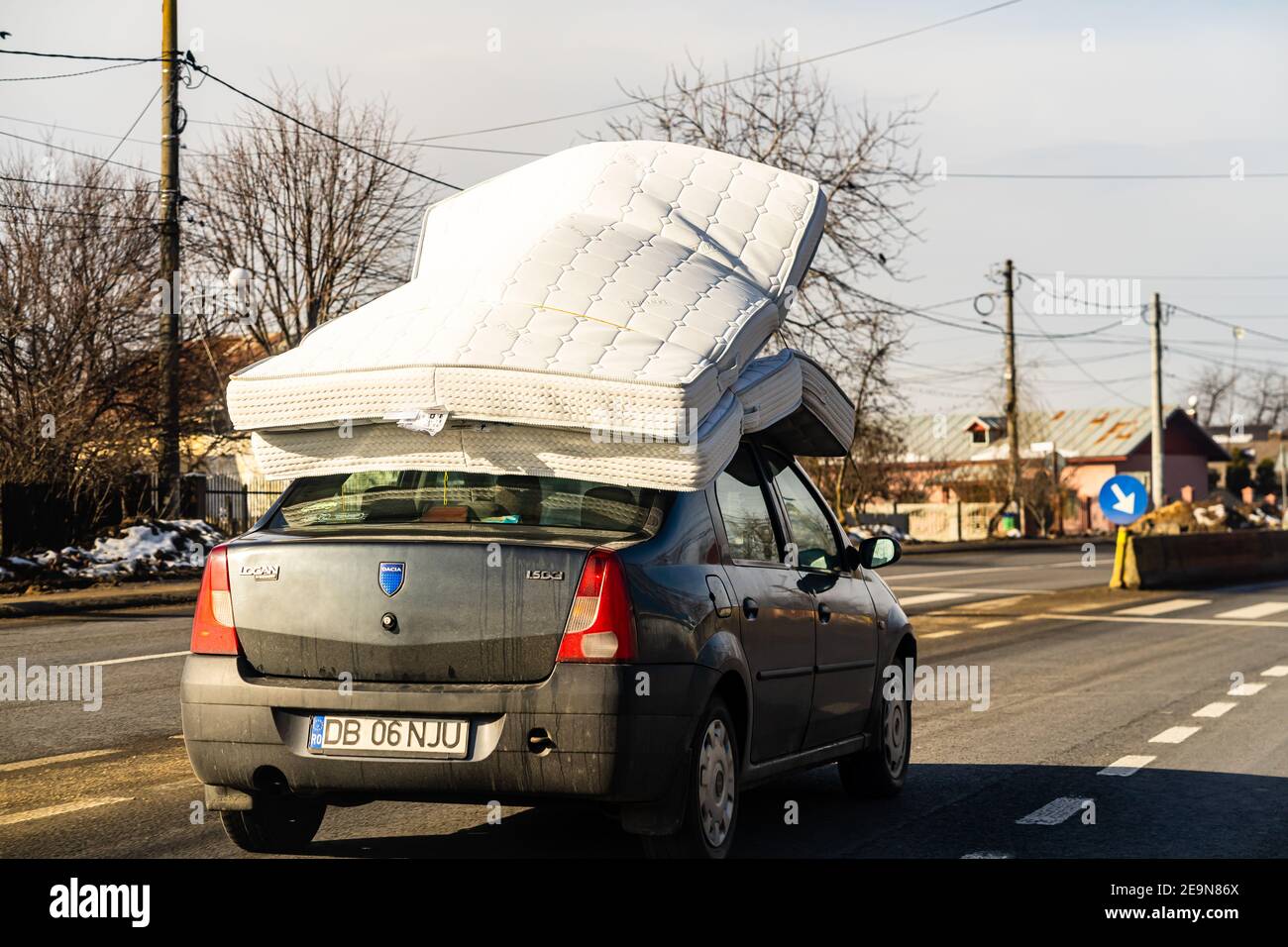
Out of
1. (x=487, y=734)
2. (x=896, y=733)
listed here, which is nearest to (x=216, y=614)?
(x=487, y=734)

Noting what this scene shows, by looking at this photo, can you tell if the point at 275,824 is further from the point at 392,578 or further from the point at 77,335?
the point at 77,335

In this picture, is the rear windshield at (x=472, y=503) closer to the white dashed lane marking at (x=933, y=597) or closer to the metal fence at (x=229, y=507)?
the white dashed lane marking at (x=933, y=597)

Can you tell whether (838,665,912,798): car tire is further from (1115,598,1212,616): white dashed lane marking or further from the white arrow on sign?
the white arrow on sign

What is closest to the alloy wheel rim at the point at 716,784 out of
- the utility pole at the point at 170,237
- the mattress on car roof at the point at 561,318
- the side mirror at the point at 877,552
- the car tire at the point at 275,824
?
the mattress on car roof at the point at 561,318

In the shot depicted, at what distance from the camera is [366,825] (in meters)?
7.03

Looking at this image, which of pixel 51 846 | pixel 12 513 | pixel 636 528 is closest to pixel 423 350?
pixel 636 528

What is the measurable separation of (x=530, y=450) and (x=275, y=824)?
1747mm

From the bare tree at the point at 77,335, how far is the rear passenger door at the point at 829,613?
18436 millimetres

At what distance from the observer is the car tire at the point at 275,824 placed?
242 inches

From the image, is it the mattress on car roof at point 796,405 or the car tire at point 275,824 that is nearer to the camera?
the car tire at point 275,824

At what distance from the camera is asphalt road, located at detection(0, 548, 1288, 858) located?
6.77 meters

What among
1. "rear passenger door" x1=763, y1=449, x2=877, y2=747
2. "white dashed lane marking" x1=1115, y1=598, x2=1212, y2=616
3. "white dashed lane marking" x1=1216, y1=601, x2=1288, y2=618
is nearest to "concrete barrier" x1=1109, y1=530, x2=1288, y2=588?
"white dashed lane marking" x1=1115, y1=598, x2=1212, y2=616

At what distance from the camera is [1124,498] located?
908 inches
